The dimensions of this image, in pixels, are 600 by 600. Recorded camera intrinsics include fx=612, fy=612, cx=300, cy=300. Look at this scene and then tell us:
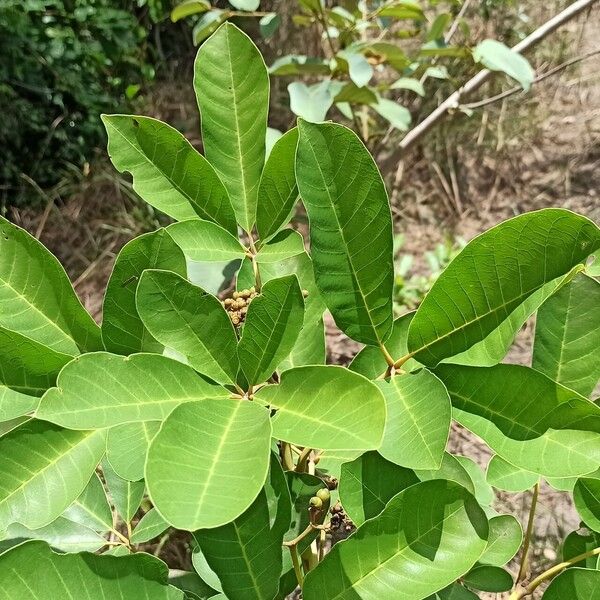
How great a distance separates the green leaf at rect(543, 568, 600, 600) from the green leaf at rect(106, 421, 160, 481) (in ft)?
1.14

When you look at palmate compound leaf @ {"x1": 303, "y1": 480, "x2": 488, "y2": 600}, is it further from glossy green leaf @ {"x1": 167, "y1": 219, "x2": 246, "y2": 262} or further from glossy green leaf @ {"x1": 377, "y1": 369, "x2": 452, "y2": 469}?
glossy green leaf @ {"x1": 167, "y1": 219, "x2": 246, "y2": 262}

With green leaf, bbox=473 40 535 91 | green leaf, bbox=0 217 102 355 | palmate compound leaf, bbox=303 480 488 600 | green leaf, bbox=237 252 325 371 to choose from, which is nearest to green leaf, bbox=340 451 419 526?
palmate compound leaf, bbox=303 480 488 600

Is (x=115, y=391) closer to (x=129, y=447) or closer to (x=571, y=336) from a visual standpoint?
(x=129, y=447)

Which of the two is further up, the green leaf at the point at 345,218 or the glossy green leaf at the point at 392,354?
the green leaf at the point at 345,218

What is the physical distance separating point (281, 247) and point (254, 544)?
0.93ft

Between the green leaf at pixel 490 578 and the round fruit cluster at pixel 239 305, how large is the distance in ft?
1.16

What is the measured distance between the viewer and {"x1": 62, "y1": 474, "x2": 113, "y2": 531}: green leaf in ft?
2.27

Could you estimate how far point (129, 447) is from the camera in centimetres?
51

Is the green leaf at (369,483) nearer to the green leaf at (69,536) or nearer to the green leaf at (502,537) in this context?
the green leaf at (502,537)

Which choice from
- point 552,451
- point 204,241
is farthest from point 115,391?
point 552,451

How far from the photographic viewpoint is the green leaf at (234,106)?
568mm

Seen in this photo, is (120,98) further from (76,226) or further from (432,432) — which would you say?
(432,432)

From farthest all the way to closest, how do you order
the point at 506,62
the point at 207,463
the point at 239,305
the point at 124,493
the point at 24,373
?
1. the point at 506,62
2. the point at 124,493
3. the point at 239,305
4. the point at 24,373
5. the point at 207,463

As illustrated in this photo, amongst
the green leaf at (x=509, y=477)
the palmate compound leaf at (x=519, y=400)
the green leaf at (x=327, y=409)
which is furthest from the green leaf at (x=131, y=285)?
the green leaf at (x=509, y=477)
